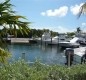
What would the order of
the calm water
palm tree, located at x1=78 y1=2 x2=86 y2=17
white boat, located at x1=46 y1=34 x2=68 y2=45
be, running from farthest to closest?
1. white boat, located at x1=46 y1=34 x2=68 y2=45
2. palm tree, located at x1=78 y1=2 x2=86 y2=17
3. the calm water

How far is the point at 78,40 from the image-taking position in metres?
75.1

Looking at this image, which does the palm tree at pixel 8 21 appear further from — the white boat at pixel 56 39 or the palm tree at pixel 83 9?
the white boat at pixel 56 39

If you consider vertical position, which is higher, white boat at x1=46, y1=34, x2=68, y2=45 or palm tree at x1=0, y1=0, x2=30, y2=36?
palm tree at x1=0, y1=0, x2=30, y2=36

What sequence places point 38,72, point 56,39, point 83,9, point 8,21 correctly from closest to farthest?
point 8,21 < point 38,72 < point 83,9 < point 56,39

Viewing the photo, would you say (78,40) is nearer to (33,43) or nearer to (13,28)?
(33,43)

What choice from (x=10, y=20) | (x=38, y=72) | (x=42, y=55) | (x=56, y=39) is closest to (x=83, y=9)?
(x=38, y=72)

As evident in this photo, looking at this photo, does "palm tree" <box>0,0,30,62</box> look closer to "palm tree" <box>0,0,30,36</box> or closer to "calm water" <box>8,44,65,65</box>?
"palm tree" <box>0,0,30,36</box>

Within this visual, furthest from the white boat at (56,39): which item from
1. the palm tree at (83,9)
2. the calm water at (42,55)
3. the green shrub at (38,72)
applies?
the green shrub at (38,72)

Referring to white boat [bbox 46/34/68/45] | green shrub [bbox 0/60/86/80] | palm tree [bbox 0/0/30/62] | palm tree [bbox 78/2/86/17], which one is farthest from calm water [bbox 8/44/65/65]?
white boat [bbox 46/34/68/45]

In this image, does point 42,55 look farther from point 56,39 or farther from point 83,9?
point 56,39

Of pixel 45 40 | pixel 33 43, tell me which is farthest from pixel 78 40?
pixel 33 43

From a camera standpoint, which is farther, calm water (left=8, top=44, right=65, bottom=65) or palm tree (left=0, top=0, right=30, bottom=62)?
calm water (left=8, top=44, right=65, bottom=65)

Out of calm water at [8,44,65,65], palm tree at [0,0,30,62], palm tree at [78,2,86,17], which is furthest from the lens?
palm tree at [78,2,86,17]

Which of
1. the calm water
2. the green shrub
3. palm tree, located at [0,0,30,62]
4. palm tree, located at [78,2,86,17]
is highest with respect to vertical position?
palm tree, located at [78,2,86,17]
